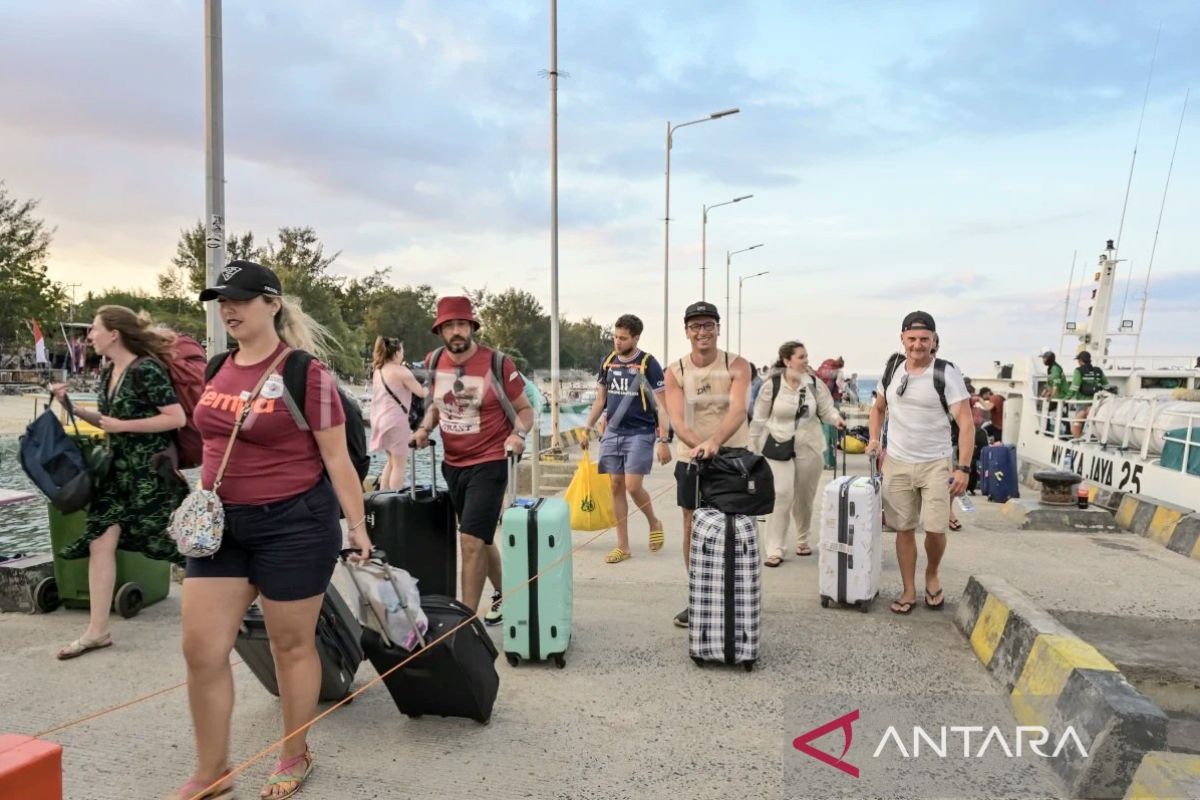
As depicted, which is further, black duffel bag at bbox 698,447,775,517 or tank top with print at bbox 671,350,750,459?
tank top with print at bbox 671,350,750,459

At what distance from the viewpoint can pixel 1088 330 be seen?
19.9m

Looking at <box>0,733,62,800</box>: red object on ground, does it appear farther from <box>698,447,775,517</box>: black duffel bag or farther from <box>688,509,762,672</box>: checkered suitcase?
<box>698,447,775,517</box>: black duffel bag

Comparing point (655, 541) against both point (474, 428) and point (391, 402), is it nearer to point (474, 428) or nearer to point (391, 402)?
point (391, 402)

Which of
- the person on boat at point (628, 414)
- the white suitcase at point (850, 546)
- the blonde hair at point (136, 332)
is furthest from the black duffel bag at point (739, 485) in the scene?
the blonde hair at point (136, 332)

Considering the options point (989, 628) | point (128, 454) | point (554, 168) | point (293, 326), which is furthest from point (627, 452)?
point (554, 168)

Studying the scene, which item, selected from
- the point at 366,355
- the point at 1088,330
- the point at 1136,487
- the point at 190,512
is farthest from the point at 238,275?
the point at 366,355

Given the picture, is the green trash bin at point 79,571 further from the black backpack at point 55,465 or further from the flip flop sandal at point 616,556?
the flip flop sandal at point 616,556

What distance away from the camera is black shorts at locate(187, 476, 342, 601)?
2787 millimetres

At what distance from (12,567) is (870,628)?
18.1 ft

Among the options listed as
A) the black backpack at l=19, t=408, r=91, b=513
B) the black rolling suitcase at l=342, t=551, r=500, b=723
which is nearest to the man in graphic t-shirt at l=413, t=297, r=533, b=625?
the black rolling suitcase at l=342, t=551, r=500, b=723

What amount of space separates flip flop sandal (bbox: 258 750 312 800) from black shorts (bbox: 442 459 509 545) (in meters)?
1.63

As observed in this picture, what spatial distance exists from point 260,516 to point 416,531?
1.97m

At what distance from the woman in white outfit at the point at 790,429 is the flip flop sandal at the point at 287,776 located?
4431mm

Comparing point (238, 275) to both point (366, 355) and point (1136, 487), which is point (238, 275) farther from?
point (366, 355)
